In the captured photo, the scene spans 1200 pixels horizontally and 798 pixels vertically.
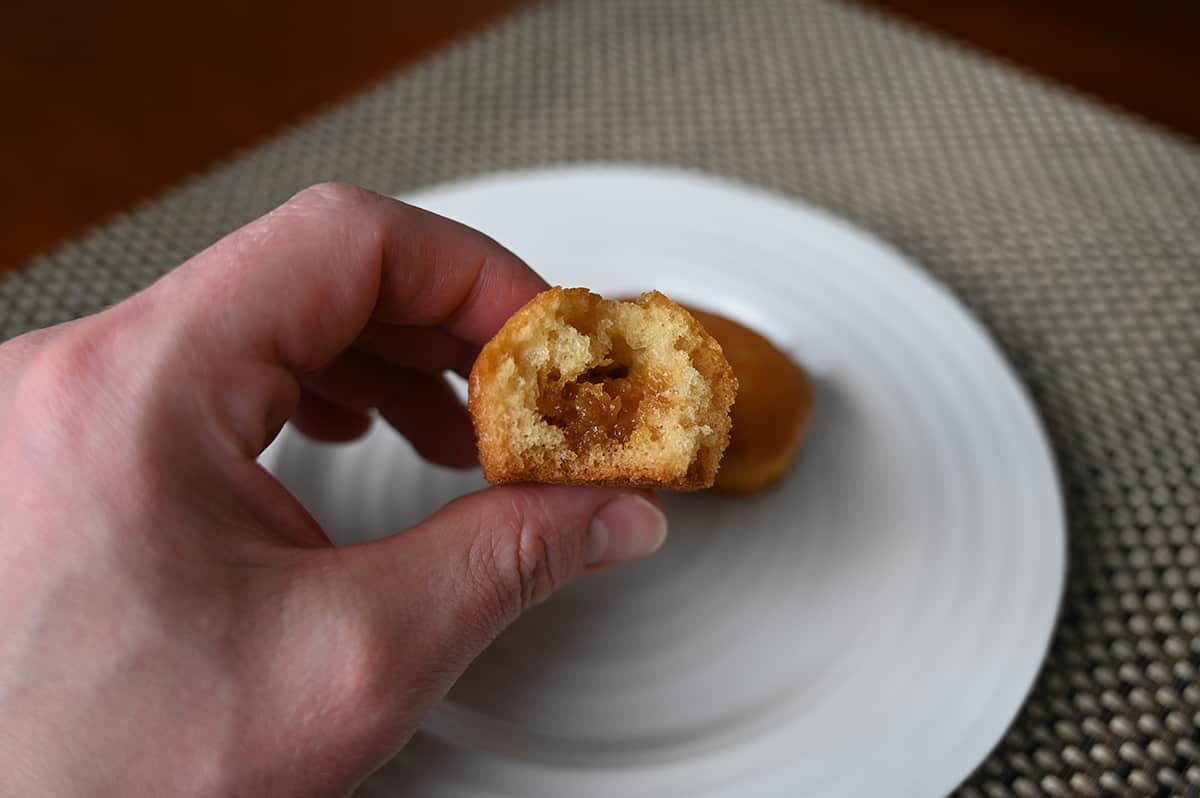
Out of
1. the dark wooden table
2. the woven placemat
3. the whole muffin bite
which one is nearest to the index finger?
the whole muffin bite

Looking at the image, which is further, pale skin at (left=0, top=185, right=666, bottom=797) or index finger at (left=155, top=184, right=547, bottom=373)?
index finger at (left=155, top=184, right=547, bottom=373)

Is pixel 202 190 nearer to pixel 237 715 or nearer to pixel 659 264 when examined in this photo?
pixel 659 264

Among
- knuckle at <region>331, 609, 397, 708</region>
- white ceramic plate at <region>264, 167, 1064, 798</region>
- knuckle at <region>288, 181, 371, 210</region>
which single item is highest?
knuckle at <region>288, 181, 371, 210</region>

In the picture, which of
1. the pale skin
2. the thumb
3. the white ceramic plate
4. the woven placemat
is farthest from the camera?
the woven placemat

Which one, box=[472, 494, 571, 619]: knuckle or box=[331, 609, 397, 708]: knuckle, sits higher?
box=[331, 609, 397, 708]: knuckle

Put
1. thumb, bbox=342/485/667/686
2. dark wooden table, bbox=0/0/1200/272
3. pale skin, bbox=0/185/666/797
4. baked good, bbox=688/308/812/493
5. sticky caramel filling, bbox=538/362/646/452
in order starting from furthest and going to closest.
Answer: dark wooden table, bbox=0/0/1200/272 < baked good, bbox=688/308/812/493 < sticky caramel filling, bbox=538/362/646/452 < thumb, bbox=342/485/667/686 < pale skin, bbox=0/185/666/797

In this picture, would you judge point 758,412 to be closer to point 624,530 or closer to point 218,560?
point 624,530

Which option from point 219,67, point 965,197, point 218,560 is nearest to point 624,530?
point 218,560

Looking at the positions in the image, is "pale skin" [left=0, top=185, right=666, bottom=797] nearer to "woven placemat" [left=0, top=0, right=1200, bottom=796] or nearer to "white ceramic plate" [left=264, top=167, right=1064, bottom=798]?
"white ceramic plate" [left=264, top=167, right=1064, bottom=798]
